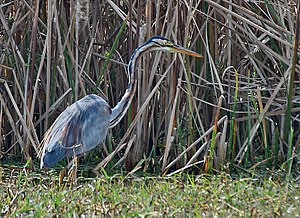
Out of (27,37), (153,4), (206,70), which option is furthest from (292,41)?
(27,37)

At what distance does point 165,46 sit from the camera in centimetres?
508

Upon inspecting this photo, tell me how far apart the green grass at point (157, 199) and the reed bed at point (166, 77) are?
0.53m

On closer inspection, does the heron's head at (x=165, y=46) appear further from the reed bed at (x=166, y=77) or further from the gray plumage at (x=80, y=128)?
the gray plumage at (x=80, y=128)

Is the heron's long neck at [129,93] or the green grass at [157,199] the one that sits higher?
the heron's long neck at [129,93]

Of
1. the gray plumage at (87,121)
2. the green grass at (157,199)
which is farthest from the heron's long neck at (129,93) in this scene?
the green grass at (157,199)

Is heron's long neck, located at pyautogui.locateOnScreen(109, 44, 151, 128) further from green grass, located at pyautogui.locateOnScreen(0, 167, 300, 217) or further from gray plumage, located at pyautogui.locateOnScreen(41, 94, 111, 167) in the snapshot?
green grass, located at pyautogui.locateOnScreen(0, 167, 300, 217)

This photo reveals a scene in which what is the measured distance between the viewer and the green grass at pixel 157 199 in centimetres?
376

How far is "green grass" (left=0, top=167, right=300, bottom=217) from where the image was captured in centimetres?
376

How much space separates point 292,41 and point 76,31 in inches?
60.7

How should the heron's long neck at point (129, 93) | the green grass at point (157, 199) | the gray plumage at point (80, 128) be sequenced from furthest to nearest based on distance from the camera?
the gray plumage at point (80, 128) < the heron's long neck at point (129, 93) < the green grass at point (157, 199)

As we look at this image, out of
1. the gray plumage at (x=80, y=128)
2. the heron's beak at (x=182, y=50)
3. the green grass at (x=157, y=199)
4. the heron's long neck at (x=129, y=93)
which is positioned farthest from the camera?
the gray plumage at (x=80, y=128)

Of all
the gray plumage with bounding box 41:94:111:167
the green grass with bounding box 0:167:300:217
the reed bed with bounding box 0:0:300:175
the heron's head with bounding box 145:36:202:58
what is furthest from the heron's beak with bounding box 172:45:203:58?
the green grass with bounding box 0:167:300:217

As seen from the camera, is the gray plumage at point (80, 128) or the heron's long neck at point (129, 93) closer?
the heron's long neck at point (129, 93)

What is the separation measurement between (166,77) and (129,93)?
0.31 meters
